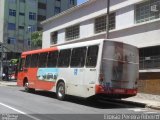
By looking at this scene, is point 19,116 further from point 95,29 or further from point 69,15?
point 69,15

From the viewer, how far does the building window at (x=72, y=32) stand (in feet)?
117

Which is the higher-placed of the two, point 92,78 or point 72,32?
point 72,32

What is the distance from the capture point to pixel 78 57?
20.0m

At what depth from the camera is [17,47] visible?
81000 mm

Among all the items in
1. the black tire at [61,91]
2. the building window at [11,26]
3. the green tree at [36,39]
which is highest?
the building window at [11,26]

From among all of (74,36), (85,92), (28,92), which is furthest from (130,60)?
(74,36)

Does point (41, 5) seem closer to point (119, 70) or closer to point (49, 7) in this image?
point (49, 7)

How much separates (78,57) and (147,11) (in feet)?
26.7

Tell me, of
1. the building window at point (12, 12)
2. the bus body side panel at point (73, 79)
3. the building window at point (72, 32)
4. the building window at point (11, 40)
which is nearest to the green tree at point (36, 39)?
the building window at point (11, 40)

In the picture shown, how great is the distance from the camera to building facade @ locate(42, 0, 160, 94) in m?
25.0

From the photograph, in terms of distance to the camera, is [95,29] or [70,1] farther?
[70,1]

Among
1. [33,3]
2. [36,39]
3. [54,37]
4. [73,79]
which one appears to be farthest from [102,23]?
[33,3]

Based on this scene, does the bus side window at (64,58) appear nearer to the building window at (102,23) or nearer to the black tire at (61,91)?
the black tire at (61,91)

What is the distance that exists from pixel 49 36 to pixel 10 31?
40084 millimetres
